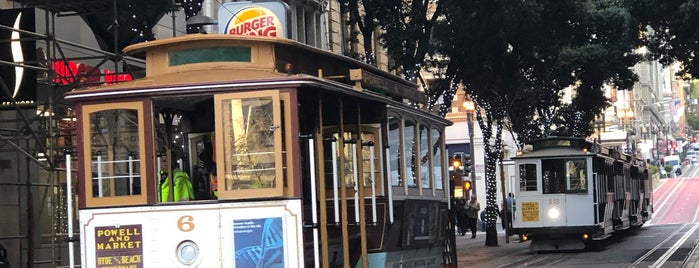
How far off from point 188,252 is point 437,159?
16.2 feet

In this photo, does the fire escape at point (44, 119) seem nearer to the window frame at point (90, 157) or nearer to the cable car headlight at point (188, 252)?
the window frame at point (90, 157)

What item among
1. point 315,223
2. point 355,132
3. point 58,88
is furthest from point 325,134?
point 58,88

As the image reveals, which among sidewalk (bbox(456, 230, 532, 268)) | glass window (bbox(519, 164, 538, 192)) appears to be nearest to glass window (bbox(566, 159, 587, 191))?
glass window (bbox(519, 164, 538, 192))

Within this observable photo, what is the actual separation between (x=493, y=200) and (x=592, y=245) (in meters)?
4.10

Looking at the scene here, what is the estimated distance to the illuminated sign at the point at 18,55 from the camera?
671 inches

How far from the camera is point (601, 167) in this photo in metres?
27.6

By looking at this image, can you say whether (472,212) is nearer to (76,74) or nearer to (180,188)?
(76,74)

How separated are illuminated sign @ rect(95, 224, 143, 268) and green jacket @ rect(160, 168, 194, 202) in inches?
20.4

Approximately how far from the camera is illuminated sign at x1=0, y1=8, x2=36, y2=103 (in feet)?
55.9

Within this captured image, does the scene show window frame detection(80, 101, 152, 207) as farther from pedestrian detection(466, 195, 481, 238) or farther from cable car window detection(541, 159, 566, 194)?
pedestrian detection(466, 195, 481, 238)

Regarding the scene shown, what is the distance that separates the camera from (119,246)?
9.62 m

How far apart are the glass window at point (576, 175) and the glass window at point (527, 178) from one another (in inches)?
32.9

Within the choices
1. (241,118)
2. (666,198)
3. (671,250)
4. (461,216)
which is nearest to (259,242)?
(241,118)

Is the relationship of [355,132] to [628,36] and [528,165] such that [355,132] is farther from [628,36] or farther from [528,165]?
[628,36]
